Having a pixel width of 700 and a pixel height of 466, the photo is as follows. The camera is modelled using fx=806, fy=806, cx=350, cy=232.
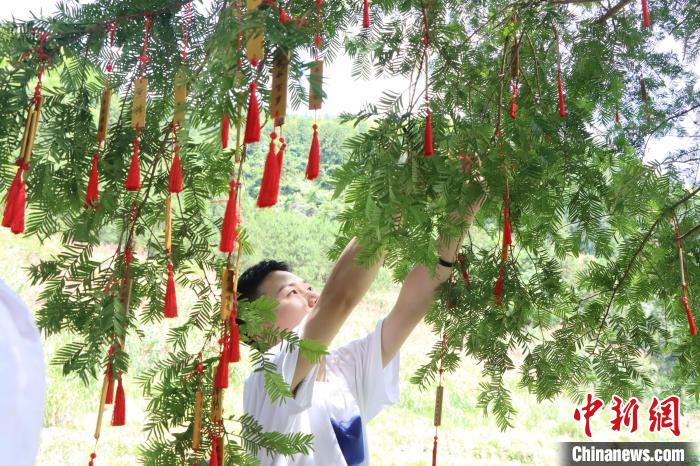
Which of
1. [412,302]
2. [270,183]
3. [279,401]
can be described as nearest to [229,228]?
[270,183]

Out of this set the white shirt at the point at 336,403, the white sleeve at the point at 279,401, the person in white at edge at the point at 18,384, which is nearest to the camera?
the person in white at edge at the point at 18,384

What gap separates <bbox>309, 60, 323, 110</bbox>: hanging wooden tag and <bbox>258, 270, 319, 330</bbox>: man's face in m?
→ 0.66

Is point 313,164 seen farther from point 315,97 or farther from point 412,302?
point 412,302

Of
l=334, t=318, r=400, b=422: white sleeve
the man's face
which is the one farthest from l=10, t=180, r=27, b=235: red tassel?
l=334, t=318, r=400, b=422: white sleeve

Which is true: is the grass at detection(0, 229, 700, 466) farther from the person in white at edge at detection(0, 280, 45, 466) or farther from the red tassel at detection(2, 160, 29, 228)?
the person in white at edge at detection(0, 280, 45, 466)

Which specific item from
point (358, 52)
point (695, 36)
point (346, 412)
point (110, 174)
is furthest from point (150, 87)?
point (695, 36)

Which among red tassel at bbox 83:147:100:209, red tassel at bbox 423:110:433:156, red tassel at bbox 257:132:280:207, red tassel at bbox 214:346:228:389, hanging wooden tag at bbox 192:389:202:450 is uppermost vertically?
red tassel at bbox 423:110:433:156

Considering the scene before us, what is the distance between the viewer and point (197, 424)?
0.77 m

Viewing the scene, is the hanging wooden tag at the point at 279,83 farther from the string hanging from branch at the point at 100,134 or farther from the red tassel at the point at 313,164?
the string hanging from branch at the point at 100,134

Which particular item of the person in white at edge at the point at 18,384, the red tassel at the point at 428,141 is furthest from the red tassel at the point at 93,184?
the person in white at edge at the point at 18,384

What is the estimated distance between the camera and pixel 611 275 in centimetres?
137

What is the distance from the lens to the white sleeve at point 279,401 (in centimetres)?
105

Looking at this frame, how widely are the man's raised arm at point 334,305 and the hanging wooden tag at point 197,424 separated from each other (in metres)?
0.32

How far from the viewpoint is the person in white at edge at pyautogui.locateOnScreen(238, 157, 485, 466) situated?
3.62ft
